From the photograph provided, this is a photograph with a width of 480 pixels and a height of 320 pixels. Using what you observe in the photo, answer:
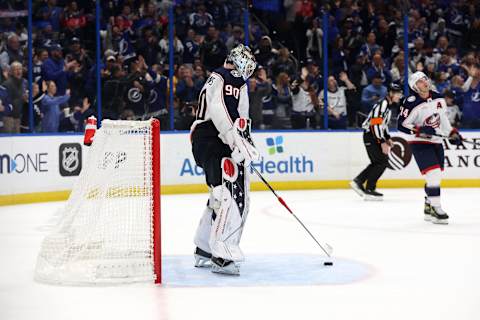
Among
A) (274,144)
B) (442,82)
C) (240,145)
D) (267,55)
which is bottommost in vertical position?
(274,144)

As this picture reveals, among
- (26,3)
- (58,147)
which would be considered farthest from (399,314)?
(26,3)

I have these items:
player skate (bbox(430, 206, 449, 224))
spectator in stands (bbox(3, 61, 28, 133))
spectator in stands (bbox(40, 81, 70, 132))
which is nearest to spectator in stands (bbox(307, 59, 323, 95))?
spectator in stands (bbox(40, 81, 70, 132))

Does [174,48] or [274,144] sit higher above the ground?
[174,48]

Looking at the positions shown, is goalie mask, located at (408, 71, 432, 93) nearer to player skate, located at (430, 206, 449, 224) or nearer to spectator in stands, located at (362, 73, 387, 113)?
player skate, located at (430, 206, 449, 224)

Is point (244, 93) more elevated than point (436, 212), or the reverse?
point (244, 93)

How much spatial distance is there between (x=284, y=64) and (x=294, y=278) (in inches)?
301

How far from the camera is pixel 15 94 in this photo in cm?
1080

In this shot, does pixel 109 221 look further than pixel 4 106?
No

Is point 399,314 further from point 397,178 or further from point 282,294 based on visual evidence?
point 397,178

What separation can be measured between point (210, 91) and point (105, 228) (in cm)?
108

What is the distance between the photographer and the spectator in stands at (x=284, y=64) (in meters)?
12.6

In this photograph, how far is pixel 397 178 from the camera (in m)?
12.5

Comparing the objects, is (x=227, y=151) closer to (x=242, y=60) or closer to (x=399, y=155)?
(x=242, y=60)

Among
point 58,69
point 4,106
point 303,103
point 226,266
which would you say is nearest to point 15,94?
point 4,106
